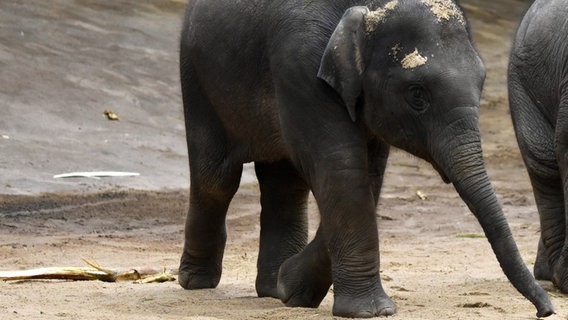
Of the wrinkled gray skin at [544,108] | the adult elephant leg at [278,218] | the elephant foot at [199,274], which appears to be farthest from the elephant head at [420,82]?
the elephant foot at [199,274]

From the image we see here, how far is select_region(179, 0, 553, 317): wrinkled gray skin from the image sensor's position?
5793 millimetres

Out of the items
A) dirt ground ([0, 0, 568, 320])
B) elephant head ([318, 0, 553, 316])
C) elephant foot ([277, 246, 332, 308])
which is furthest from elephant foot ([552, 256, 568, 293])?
elephant head ([318, 0, 553, 316])

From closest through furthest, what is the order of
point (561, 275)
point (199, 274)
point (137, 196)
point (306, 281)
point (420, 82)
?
point (420, 82)
point (306, 281)
point (561, 275)
point (199, 274)
point (137, 196)

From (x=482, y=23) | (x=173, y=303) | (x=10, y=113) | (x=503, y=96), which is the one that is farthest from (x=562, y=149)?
(x=482, y=23)

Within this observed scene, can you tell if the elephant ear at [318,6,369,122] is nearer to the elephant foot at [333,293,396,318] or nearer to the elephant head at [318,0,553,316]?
the elephant head at [318,0,553,316]

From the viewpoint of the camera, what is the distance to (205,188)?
24.2 feet

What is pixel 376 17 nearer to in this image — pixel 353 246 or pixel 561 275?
pixel 353 246

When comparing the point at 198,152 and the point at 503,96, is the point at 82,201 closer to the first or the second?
the point at 198,152

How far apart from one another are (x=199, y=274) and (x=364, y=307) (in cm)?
170

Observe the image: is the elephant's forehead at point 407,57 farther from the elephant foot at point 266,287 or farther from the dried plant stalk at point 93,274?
the dried plant stalk at point 93,274

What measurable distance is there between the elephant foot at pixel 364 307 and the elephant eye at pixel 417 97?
37.4 inches

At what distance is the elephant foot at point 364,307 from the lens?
6145 mm

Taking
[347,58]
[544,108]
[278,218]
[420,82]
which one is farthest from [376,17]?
[544,108]

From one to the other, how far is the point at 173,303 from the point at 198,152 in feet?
3.17
